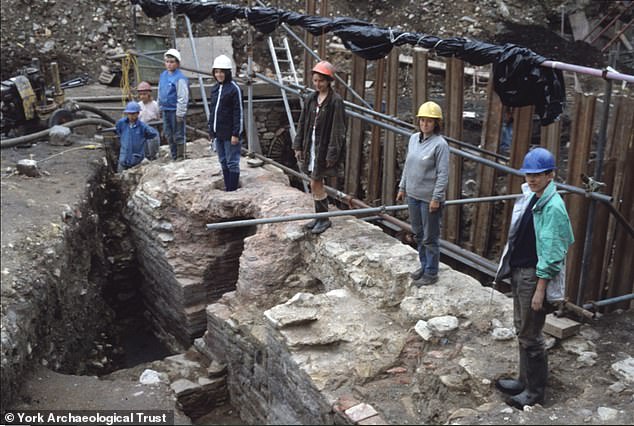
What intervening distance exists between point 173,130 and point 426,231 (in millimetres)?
5137

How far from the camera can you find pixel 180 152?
975 centimetres

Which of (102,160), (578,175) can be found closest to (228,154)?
(102,160)

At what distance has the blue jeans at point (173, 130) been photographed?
931cm

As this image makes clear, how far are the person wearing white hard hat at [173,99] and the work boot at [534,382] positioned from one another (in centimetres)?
618

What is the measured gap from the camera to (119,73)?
16.7 m

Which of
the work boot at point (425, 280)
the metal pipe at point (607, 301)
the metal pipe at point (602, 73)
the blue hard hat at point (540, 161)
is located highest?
the metal pipe at point (602, 73)

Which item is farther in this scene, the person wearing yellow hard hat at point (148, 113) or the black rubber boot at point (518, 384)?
the person wearing yellow hard hat at point (148, 113)

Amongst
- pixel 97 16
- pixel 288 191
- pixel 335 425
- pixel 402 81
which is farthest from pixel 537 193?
pixel 97 16

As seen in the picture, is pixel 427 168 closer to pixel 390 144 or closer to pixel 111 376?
pixel 390 144

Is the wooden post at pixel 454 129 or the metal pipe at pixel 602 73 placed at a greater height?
the metal pipe at pixel 602 73

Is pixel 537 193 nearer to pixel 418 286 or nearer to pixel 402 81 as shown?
pixel 418 286

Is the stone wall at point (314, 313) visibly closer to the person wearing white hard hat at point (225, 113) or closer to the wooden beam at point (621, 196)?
the person wearing white hard hat at point (225, 113)

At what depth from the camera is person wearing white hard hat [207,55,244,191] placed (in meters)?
7.57

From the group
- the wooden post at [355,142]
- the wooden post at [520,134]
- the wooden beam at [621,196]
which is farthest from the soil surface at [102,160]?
the wooden post at [355,142]
